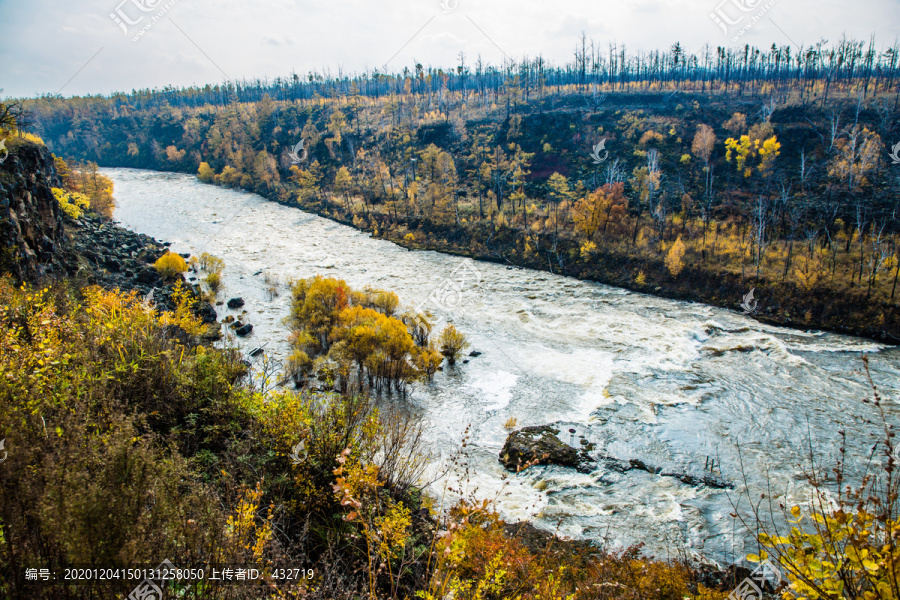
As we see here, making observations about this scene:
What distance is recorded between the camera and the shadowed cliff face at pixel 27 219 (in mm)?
21906

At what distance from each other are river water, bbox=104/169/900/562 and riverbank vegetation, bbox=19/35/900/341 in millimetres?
4818

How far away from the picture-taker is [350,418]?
11164 millimetres

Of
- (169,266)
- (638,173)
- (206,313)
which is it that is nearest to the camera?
(206,313)

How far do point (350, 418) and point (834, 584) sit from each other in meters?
9.67

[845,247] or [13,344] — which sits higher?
[13,344]

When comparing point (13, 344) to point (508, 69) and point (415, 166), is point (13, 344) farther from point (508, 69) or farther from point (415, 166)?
point (508, 69)

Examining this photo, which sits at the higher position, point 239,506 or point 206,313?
point 239,506

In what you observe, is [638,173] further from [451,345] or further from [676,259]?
[451,345]

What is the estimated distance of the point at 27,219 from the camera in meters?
25.3

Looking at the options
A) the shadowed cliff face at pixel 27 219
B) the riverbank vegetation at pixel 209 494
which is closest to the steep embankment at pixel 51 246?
the shadowed cliff face at pixel 27 219

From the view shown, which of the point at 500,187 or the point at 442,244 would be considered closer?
the point at 442,244

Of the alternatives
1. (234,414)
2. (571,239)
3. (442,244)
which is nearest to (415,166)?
(442,244)

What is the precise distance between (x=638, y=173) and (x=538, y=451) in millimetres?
47752

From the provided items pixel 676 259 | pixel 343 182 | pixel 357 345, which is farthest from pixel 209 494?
pixel 343 182
